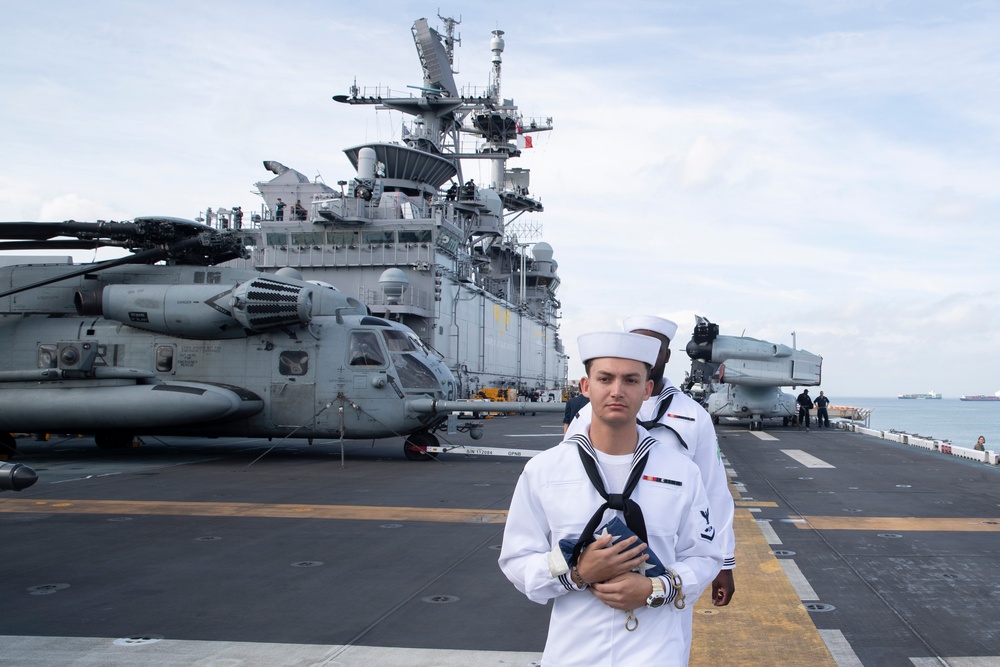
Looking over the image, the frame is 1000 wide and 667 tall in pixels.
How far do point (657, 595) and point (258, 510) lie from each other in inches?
334

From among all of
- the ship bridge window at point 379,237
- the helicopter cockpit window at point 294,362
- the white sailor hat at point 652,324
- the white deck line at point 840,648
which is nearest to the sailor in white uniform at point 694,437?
the white sailor hat at point 652,324

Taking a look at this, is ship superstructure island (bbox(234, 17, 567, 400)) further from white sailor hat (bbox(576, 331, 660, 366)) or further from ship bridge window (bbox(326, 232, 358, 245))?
white sailor hat (bbox(576, 331, 660, 366))

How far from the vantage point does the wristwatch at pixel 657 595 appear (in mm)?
2625

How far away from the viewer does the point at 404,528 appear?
29.7 ft

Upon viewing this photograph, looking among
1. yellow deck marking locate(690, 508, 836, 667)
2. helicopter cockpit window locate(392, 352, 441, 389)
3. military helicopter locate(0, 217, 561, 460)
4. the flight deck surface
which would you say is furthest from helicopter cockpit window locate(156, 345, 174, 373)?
yellow deck marking locate(690, 508, 836, 667)

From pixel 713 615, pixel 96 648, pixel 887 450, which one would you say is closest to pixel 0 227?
pixel 96 648

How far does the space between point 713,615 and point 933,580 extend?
223 cm

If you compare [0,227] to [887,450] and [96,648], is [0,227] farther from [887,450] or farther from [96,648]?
[887,450]

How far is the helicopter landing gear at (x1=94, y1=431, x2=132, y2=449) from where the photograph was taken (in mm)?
18672

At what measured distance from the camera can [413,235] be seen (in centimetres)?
3534

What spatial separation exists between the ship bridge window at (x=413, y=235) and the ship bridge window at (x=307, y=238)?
3519 mm

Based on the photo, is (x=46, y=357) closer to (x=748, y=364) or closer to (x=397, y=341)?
(x=397, y=341)

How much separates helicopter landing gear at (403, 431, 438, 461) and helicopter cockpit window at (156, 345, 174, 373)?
16.7 ft

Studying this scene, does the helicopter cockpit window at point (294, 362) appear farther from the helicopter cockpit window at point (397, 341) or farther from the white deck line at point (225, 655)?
the white deck line at point (225, 655)
